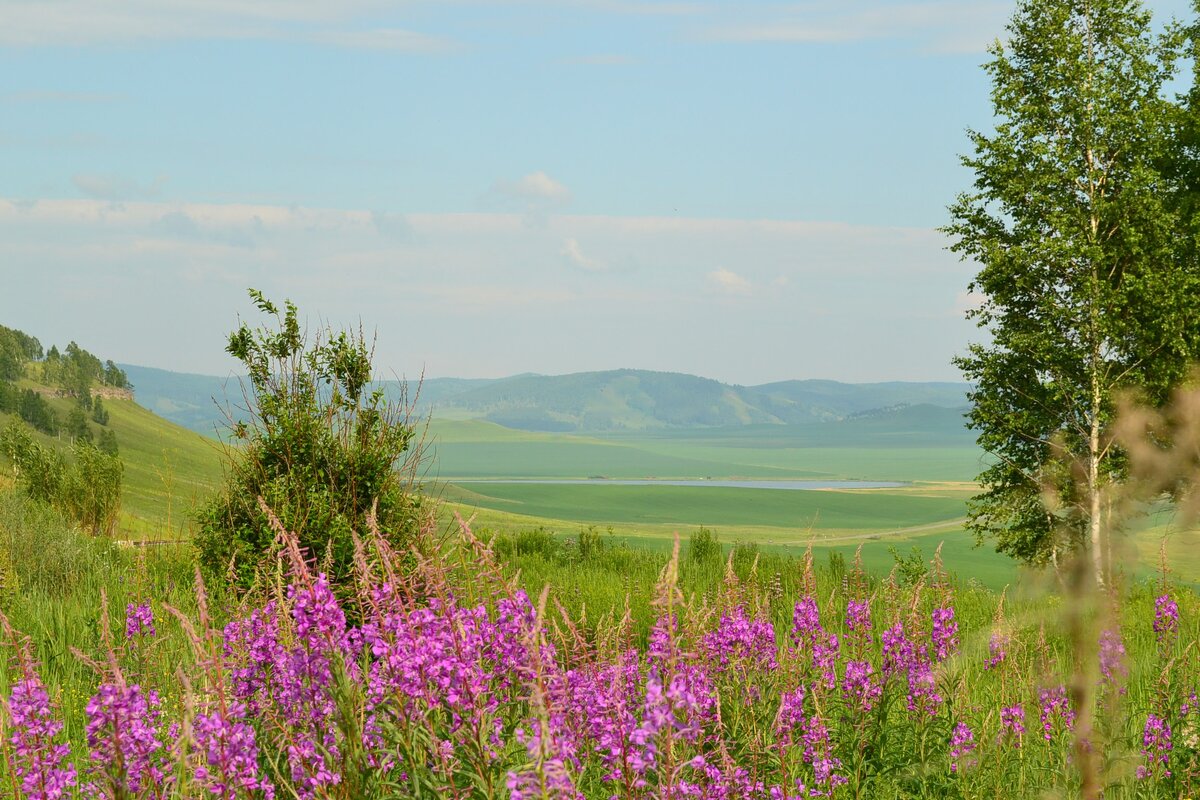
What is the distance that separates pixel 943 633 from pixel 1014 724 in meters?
1.02

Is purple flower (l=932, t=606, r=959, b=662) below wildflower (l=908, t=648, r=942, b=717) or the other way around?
the other way around

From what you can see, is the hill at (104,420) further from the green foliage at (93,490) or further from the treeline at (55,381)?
the green foliage at (93,490)

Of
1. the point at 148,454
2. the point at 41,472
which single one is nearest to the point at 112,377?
the point at 148,454

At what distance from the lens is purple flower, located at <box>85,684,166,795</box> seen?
10.3 ft

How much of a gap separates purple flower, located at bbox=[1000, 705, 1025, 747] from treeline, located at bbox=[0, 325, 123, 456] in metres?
93.4

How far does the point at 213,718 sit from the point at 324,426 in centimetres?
981

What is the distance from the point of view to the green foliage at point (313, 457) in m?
12.7

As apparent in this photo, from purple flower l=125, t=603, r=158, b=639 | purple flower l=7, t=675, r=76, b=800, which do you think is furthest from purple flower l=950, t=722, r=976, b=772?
purple flower l=125, t=603, r=158, b=639

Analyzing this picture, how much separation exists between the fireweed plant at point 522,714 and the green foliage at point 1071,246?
18703 millimetres

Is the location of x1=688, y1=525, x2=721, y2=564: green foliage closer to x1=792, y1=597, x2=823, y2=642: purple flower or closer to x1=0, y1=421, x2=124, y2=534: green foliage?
x1=792, y1=597, x2=823, y2=642: purple flower

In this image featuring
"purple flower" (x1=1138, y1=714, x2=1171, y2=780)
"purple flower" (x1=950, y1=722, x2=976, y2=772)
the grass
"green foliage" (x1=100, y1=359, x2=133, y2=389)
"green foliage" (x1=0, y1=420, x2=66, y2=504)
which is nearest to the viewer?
"purple flower" (x1=950, y1=722, x2=976, y2=772)

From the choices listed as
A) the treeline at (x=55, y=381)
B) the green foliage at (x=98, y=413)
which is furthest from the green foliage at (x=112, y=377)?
the green foliage at (x=98, y=413)

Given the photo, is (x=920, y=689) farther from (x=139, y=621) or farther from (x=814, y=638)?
(x=139, y=621)

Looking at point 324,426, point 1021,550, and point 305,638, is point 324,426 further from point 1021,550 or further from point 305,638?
point 1021,550
